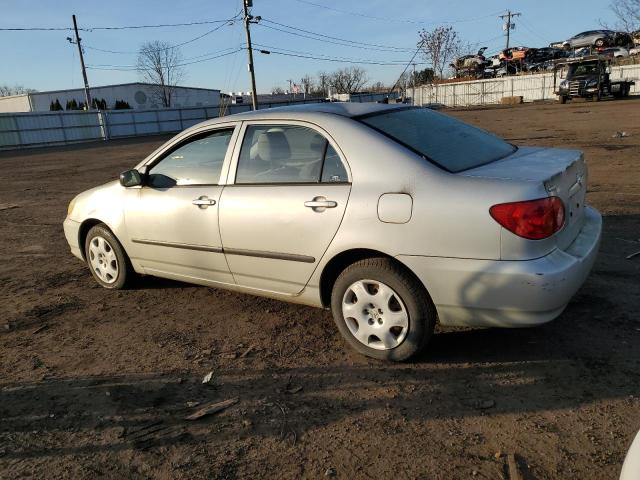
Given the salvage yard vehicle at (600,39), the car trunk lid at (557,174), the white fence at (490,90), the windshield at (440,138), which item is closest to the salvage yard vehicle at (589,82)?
the white fence at (490,90)

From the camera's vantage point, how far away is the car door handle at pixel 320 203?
127 inches

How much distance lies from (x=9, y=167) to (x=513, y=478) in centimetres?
2219

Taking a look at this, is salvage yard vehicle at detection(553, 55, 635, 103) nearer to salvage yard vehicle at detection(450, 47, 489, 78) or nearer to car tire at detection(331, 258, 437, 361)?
salvage yard vehicle at detection(450, 47, 489, 78)

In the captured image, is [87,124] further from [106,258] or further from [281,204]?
[281,204]

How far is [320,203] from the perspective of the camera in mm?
3279

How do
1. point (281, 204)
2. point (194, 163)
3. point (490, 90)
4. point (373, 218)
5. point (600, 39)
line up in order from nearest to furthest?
point (373, 218)
point (281, 204)
point (194, 163)
point (600, 39)
point (490, 90)

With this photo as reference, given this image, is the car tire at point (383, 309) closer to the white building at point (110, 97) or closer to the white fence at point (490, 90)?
the white fence at point (490, 90)

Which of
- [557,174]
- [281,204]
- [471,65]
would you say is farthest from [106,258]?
[471,65]

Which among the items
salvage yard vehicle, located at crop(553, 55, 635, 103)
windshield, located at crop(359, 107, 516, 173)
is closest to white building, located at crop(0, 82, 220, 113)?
salvage yard vehicle, located at crop(553, 55, 635, 103)

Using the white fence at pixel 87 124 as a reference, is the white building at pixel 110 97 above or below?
Result: above

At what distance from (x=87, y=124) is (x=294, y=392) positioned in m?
38.6

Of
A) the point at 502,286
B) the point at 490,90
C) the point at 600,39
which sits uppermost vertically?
the point at 600,39

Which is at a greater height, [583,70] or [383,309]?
[583,70]

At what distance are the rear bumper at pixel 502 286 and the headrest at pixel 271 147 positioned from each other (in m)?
1.23
